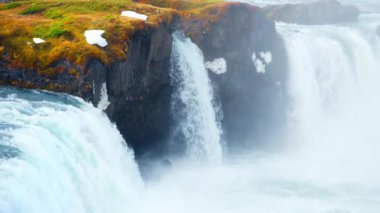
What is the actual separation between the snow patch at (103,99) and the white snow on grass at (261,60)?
2024 cm

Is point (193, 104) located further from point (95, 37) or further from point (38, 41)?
point (38, 41)

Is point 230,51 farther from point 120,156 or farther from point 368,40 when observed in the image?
point 368,40

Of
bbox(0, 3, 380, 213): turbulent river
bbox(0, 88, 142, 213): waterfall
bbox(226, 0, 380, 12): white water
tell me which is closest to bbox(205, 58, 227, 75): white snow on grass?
bbox(0, 3, 380, 213): turbulent river

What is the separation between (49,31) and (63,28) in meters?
0.81

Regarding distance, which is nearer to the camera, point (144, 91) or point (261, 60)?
point (144, 91)

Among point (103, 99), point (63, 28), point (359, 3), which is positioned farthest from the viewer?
point (359, 3)

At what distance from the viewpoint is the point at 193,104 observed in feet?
120

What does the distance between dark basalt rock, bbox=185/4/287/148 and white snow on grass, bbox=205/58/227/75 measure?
1.06 ft

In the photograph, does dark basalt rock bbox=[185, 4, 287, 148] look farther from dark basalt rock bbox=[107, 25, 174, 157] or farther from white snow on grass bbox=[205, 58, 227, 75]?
dark basalt rock bbox=[107, 25, 174, 157]

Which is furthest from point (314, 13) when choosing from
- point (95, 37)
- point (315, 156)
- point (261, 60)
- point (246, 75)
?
point (95, 37)

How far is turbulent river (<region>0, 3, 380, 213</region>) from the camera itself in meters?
18.8

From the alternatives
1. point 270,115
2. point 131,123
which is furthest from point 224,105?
point 131,123

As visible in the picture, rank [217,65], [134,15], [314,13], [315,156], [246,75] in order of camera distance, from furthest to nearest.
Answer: [314,13]
[246,75]
[315,156]
[217,65]
[134,15]

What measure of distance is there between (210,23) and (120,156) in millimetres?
17768
